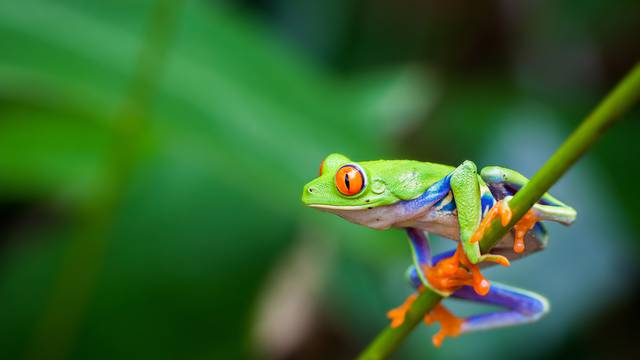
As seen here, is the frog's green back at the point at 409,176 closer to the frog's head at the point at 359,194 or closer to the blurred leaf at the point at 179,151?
the frog's head at the point at 359,194

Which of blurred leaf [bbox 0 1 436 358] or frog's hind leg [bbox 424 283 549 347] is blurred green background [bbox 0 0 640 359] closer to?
blurred leaf [bbox 0 1 436 358]

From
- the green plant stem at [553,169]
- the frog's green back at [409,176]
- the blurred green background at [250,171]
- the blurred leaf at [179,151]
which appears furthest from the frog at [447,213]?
the blurred leaf at [179,151]

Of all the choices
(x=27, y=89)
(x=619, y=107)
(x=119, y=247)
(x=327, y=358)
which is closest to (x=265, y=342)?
(x=327, y=358)

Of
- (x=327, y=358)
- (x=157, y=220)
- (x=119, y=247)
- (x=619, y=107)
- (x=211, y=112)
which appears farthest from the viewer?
(x=327, y=358)

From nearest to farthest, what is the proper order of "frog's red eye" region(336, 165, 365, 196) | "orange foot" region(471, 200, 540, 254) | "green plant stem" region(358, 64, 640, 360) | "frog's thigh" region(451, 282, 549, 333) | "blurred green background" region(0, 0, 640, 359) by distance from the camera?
"green plant stem" region(358, 64, 640, 360)
"orange foot" region(471, 200, 540, 254)
"frog's red eye" region(336, 165, 365, 196)
"frog's thigh" region(451, 282, 549, 333)
"blurred green background" region(0, 0, 640, 359)

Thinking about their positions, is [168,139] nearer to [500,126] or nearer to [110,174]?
[110,174]

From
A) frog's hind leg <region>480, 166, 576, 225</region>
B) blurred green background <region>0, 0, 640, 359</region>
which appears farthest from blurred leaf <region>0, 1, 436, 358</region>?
frog's hind leg <region>480, 166, 576, 225</region>

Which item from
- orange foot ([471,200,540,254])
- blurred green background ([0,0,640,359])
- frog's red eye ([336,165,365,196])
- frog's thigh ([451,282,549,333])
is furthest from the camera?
blurred green background ([0,0,640,359])
